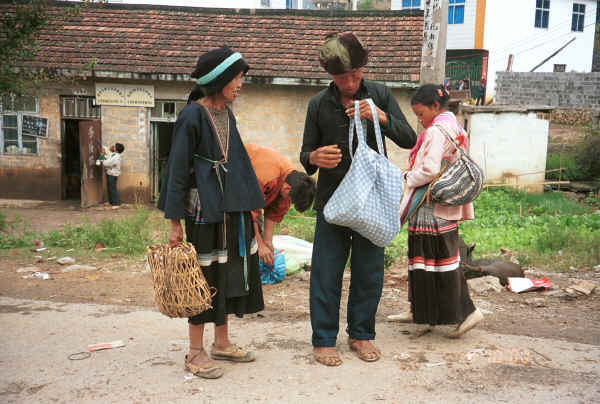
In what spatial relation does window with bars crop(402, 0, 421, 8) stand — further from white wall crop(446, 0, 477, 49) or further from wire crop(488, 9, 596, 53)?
wire crop(488, 9, 596, 53)

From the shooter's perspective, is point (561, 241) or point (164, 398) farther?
point (561, 241)

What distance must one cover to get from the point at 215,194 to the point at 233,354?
105 cm

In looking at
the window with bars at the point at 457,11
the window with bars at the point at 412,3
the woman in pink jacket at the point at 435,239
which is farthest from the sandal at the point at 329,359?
the window with bars at the point at 412,3

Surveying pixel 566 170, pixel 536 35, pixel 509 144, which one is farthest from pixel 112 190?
pixel 536 35

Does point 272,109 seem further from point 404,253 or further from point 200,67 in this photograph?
point 200,67

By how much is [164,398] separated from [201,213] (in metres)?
1.06

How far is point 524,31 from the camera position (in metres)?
28.7

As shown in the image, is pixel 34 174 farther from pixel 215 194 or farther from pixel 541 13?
pixel 541 13

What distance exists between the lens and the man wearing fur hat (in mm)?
3635

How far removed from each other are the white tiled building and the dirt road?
2433cm

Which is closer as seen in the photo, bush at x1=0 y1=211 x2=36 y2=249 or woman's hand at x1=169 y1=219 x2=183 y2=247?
woman's hand at x1=169 y1=219 x2=183 y2=247

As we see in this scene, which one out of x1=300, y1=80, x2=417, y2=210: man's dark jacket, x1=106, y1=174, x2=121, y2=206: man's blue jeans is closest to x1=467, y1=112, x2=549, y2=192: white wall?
x1=106, y1=174, x2=121, y2=206: man's blue jeans

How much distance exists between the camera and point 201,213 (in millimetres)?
3406

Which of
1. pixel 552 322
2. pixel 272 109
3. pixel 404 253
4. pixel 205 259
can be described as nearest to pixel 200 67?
pixel 205 259
